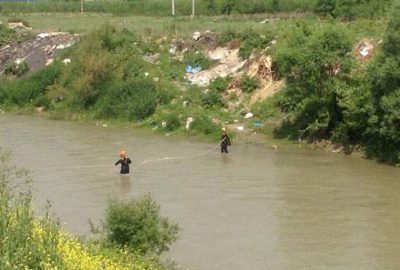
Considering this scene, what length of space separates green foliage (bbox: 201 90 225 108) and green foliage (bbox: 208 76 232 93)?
2.27 ft

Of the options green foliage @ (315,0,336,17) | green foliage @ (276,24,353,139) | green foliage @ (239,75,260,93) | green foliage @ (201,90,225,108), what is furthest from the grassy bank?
green foliage @ (315,0,336,17)

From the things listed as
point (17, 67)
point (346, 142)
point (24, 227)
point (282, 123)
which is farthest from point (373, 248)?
point (17, 67)

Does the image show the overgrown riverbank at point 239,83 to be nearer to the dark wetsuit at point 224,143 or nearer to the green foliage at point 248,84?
the green foliage at point 248,84

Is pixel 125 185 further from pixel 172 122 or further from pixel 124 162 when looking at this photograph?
pixel 172 122

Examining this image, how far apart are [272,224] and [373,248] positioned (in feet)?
9.62

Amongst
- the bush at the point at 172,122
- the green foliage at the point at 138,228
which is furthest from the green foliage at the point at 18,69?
the green foliage at the point at 138,228

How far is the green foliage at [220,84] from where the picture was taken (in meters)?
36.9

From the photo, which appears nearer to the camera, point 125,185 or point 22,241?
point 22,241

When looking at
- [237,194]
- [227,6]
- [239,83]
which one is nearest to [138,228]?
[237,194]

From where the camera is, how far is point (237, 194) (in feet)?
78.7

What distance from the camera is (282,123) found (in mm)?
32781

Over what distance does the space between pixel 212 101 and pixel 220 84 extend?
1.46m

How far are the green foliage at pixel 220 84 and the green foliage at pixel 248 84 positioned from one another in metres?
0.79

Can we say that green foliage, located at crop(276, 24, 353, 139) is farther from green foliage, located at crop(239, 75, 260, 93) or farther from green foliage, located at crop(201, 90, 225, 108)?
green foliage, located at crop(201, 90, 225, 108)
